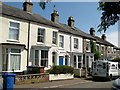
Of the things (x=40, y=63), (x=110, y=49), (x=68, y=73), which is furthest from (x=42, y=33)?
(x=110, y=49)

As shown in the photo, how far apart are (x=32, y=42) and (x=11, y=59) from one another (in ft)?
12.3

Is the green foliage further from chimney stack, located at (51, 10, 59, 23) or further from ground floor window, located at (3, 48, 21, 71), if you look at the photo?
chimney stack, located at (51, 10, 59, 23)

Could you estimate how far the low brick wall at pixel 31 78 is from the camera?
20.3m

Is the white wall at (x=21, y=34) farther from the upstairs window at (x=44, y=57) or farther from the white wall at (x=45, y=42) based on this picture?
the upstairs window at (x=44, y=57)

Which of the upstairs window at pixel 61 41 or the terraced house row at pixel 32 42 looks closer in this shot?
the terraced house row at pixel 32 42

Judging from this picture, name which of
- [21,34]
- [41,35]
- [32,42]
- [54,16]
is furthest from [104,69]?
[54,16]

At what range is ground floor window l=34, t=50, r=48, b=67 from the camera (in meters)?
27.6

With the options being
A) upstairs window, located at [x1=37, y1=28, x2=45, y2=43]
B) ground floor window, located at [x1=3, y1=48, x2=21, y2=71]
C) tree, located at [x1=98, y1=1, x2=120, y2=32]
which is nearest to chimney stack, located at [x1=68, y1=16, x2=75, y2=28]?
upstairs window, located at [x1=37, y1=28, x2=45, y2=43]

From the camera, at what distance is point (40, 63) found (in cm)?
2791

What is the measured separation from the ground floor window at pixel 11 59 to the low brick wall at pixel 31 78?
130 inches

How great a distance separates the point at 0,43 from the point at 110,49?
34969mm

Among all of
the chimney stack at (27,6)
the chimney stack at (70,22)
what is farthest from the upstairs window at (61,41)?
the chimney stack at (70,22)

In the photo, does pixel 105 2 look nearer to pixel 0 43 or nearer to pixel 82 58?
pixel 0 43

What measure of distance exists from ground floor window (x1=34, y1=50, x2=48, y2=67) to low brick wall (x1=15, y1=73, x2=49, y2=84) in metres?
4.34
